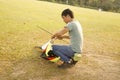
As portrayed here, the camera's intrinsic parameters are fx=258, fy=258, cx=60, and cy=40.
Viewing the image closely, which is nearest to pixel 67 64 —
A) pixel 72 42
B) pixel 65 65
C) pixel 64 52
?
pixel 65 65

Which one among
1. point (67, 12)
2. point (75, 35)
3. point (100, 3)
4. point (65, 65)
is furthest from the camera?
point (100, 3)

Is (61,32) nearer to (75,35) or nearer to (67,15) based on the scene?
(75,35)

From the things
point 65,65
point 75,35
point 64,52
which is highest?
point 75,35

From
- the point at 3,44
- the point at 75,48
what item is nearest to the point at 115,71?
the point at 75,48

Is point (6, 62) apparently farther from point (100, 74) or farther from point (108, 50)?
point (108, 50)

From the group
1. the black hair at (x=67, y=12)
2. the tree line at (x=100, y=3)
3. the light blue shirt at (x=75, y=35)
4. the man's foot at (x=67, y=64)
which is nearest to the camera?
the black hair at (x=67, y=12)

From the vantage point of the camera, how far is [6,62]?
791 centimetres

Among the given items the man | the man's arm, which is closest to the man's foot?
the man

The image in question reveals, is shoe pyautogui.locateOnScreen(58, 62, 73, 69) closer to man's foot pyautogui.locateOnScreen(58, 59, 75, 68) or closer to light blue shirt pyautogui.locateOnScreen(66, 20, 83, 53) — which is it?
man's foot pyautogui.locateOnScreen(58, 59, 75, 68)

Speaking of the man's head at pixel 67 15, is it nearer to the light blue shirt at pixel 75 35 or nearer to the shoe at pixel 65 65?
the light blue shirt at pixel 75 35

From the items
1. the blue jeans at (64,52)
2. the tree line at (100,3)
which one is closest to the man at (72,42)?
the blue jeans at (64,52)

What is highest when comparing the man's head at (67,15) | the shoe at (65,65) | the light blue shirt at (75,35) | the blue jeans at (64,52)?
the man's head at (67,15)

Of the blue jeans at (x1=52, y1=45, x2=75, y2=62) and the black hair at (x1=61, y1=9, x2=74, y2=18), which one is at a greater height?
the black hair at (x1=61, y1=9, x2=74, y2=18)

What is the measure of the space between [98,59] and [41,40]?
305 centimetres
